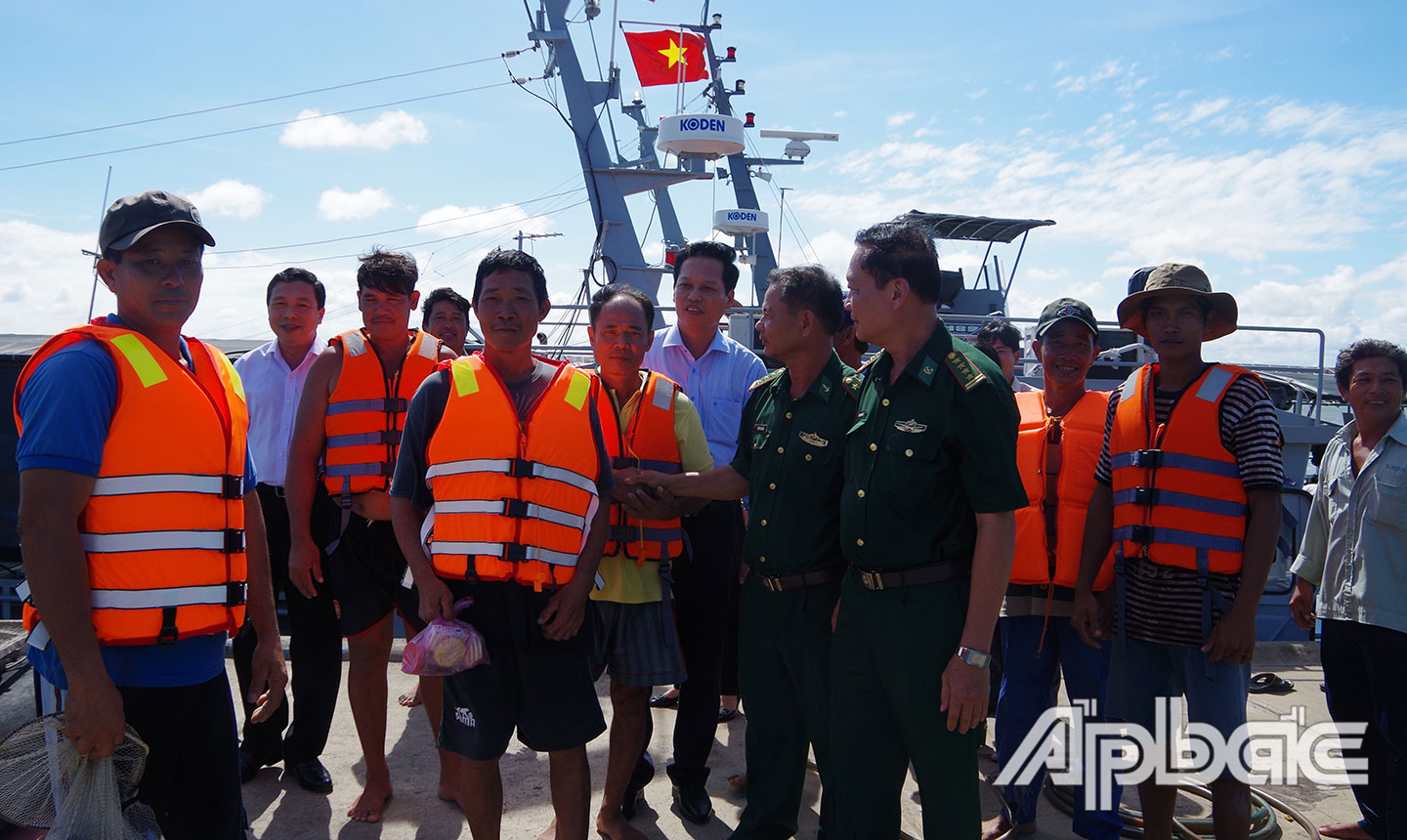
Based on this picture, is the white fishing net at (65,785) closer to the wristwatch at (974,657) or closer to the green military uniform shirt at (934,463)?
the green military uniform shirt at (934,463)

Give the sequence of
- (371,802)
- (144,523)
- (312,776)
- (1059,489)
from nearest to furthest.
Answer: (144,523) < (371,802) < (1059,489) < (312,776)

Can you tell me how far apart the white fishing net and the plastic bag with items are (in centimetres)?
72

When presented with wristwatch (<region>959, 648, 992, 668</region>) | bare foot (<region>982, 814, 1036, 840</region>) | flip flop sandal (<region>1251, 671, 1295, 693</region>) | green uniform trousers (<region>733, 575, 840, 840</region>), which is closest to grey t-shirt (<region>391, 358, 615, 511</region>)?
green uniform trousers (<region>733, 575, 840, 840</region>)

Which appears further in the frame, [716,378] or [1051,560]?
[716,378]

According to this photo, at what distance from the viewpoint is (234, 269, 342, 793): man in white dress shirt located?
3.82 m

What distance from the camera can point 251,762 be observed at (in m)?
3.88

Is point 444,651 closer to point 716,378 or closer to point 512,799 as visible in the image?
point 512,799

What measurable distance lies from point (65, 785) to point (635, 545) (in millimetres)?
1866

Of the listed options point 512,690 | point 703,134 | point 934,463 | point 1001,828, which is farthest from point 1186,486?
point 703,134

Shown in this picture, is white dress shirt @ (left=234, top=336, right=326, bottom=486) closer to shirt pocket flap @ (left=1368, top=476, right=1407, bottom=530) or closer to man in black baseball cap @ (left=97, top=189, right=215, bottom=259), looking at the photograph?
man in black baseball cap @ (left=97, top=189, right=215, bottom=259)

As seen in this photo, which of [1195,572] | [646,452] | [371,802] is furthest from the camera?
[371,802]

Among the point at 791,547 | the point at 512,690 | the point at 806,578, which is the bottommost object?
the point at 512,690

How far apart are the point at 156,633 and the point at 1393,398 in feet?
16.4

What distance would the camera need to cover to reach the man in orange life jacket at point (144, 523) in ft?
6.79
